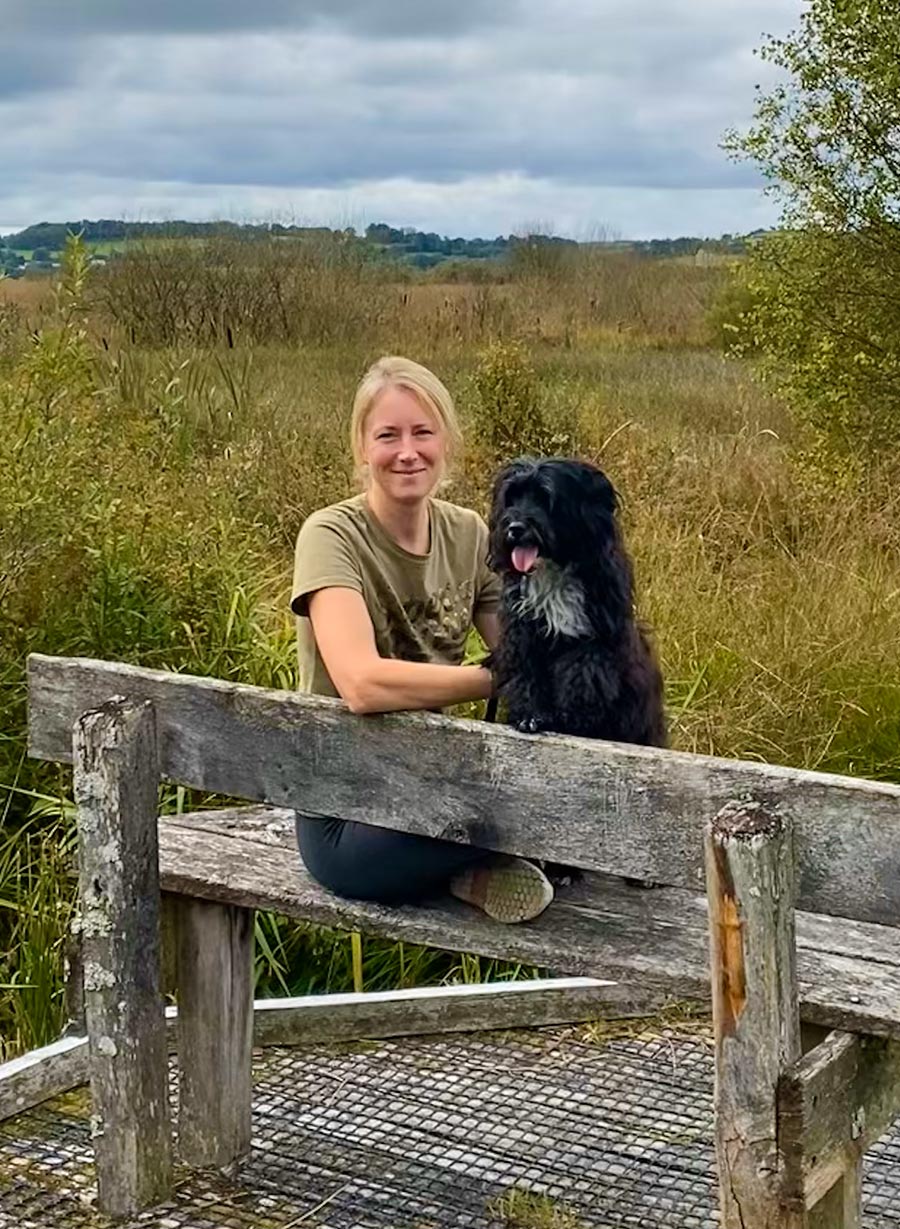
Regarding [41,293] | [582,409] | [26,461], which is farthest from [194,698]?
[582,409]

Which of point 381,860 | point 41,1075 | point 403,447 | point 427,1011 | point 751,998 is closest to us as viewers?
point 751,998

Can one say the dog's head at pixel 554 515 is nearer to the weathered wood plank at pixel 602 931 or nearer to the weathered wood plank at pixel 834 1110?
the weathered wood plank at pixel 602 931

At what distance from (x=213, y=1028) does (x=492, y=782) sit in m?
1.07

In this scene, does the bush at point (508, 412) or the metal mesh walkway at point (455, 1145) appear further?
the bush at point (508, 412)

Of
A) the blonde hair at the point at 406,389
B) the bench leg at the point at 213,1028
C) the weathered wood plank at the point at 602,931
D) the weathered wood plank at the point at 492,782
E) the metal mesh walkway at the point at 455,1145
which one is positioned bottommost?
the metal mesh walkway at the point at 455,1145

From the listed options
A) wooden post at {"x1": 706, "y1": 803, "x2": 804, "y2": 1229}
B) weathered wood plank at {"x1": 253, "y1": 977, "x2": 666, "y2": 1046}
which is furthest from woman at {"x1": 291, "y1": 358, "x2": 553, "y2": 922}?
weathered wood plank at {"x1": 253, "y1": 977, "x2": 666, "y2": 1046}

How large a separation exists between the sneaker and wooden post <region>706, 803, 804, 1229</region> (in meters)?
0.59

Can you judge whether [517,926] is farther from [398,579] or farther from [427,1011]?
[427,1011]

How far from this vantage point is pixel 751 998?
2.06 m

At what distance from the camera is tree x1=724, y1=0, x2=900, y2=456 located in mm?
10398

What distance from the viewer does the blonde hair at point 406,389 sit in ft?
10.6

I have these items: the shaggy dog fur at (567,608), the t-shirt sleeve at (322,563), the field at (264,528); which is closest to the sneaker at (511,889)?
the shaggy dog fur at (567,608)

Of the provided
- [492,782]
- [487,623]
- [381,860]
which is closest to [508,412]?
[487,623]

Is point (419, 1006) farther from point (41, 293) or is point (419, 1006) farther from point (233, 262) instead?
point (233, 262)
